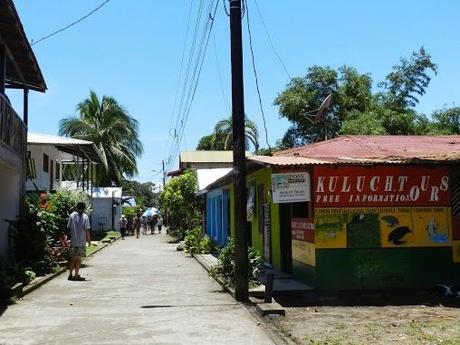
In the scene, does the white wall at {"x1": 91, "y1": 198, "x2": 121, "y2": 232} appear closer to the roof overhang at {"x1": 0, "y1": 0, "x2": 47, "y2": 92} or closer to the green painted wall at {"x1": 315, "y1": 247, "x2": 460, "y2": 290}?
the roof overhang at {"x1": 0, "y1": 0, "x2": 47, "y2": 92}

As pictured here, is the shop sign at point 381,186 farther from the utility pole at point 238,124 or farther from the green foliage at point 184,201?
the green foliage at point 184,201

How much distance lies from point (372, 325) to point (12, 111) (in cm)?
983

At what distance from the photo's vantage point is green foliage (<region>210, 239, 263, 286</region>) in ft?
40.2

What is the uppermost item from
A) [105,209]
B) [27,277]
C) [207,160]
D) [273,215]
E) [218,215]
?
[207,160]

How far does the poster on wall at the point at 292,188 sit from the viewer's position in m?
11.8

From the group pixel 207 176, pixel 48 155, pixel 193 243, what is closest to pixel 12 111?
pixel 193 243

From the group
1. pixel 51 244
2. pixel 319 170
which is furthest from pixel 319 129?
pixel 319 170

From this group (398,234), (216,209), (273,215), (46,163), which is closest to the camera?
(398,234)

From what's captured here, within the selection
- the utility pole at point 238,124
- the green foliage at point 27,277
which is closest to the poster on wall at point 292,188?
the utility pole at point 238,124

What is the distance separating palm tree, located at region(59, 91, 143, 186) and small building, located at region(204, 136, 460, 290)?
33.7 m

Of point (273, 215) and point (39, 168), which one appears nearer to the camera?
point (273, 215)

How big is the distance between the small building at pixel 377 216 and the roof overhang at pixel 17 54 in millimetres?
5737

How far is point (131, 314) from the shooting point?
9867 millimetres

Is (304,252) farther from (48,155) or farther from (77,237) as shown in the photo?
(48,155)
